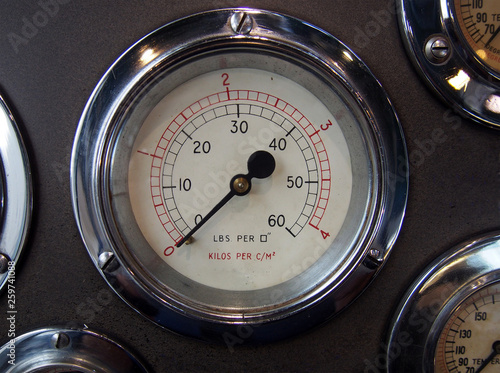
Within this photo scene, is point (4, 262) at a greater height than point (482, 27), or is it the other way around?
point (482, 27)

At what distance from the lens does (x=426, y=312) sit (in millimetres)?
780

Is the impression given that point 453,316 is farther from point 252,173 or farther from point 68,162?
point 68,162

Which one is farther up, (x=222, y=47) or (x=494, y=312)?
(x=222, y=47)

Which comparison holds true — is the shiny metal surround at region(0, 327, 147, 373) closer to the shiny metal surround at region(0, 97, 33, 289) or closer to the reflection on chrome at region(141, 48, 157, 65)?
the shiny metal surround at region(0, 97, 33, 289)

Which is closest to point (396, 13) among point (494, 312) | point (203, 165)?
point (203, 165)

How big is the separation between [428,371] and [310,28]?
63 centimetres

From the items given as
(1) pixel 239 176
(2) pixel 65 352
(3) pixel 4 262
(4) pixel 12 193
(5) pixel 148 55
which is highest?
(5) pixel 148 55

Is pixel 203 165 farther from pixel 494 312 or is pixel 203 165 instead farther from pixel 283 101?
pixel 494 312

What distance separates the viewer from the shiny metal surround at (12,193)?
77 centimetres

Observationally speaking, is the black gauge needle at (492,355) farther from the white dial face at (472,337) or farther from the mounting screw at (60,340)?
the mounting screw at (60,340)

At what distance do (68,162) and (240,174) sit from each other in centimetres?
30

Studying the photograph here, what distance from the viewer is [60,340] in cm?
78

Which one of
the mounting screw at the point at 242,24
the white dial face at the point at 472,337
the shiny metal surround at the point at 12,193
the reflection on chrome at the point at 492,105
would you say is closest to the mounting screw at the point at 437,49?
the reflection on chrome at the point at 492,105

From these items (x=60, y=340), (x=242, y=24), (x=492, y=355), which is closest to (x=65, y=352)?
(x=60, y=340)
